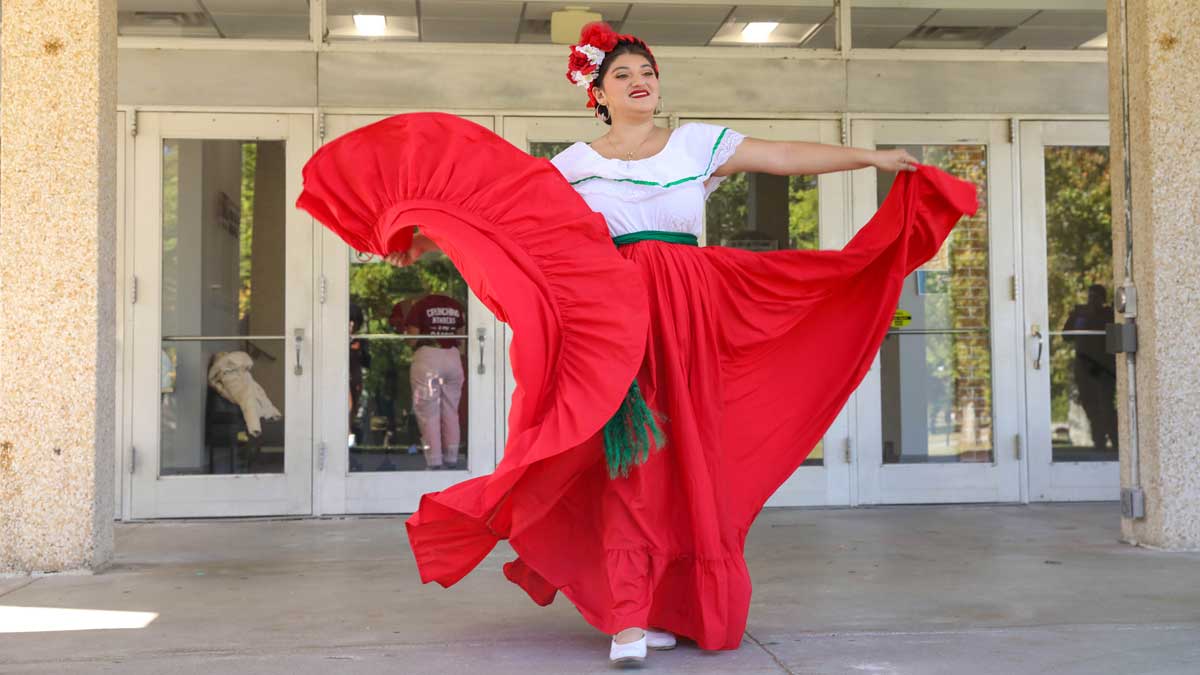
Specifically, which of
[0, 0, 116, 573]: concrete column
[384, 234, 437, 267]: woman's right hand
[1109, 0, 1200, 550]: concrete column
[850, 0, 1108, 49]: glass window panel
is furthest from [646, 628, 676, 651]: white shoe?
[850, 0, 1108, 49]: glass window panel

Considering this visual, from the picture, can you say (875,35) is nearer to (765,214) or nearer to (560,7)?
(765,214)

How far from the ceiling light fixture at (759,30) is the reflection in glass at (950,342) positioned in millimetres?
1056

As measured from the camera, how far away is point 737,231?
23.4 feet

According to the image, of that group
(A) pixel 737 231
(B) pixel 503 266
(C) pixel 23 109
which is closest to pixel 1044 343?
(A) pixel 737 231

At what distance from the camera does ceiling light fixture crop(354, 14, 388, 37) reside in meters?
6.84

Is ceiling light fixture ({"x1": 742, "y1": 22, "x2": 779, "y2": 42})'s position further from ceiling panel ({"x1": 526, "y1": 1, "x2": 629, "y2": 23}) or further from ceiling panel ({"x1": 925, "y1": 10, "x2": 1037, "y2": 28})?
ceiling panel ({"x1": 925, "y1": 10, "x2": 1037, "y2": 28})

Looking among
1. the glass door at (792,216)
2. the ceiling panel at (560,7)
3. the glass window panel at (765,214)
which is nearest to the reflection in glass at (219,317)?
the glass door at (792,216)

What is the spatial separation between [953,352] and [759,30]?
2.19 m

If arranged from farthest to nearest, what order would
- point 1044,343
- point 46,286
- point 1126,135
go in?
1. point 1044,343
2. point 1126,135
3. point 46,286

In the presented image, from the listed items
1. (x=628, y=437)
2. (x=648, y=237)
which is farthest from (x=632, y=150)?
(x=628, y=437)

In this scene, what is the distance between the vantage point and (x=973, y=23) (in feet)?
23.4

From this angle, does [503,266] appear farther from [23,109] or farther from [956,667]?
[23,109]

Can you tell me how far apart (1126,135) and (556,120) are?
2996 mm

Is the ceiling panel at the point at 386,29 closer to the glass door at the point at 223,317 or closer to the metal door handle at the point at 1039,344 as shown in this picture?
the glass door at the point at 223,317
